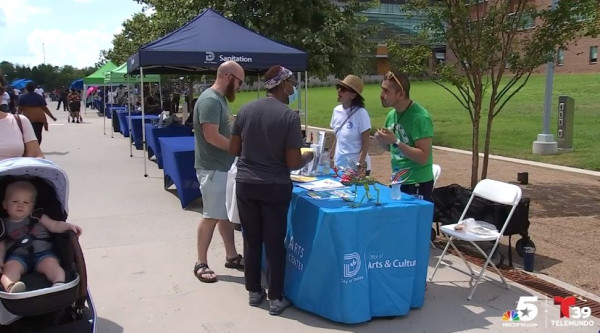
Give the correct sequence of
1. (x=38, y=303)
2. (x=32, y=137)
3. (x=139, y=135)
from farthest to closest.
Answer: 1. (x=139, y=135)
2. (x=32, y=137)
3. (x=38, y=303)

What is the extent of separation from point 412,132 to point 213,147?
1.70m

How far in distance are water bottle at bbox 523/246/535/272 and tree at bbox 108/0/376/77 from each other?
27.4 feet

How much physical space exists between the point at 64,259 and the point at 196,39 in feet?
18.6

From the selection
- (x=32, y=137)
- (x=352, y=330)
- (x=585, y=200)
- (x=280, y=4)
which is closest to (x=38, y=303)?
(x=32, y=137)

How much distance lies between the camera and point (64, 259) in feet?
11.3

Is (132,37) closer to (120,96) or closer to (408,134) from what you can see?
(120,96)

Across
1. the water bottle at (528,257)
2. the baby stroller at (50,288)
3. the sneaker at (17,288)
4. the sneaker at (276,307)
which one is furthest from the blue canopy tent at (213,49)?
the sneaker at (17,288)

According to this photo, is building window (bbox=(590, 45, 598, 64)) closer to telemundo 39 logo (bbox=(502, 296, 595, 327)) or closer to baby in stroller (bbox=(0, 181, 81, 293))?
telemundo 39 logo (bbox=(502, 296, 595, 327))

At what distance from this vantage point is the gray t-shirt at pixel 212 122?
14.9 ft

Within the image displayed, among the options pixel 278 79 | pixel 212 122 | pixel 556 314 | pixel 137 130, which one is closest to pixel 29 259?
pixel 212 122

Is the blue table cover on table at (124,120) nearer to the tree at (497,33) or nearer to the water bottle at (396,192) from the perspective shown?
the tree at (497,33)

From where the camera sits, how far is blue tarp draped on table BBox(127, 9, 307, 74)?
8.09 meters

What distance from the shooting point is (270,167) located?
384cm

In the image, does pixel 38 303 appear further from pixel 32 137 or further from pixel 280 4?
pixel 280 4
